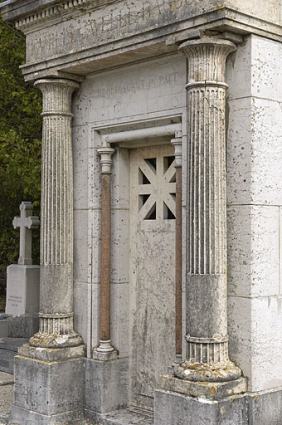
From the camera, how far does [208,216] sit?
4.98 meters

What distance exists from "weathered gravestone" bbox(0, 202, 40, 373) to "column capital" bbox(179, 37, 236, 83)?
6517mm

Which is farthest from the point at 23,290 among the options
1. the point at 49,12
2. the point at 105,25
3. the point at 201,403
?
the point at 201,403

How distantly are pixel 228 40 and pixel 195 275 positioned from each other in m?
1.86

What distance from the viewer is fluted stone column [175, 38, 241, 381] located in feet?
16.3

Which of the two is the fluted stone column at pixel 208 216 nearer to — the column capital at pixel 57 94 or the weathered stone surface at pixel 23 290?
the column capital at pixel 57 94

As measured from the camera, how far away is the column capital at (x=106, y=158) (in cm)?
638

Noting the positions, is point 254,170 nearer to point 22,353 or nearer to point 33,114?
point 22,353

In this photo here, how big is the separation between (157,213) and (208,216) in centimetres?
129

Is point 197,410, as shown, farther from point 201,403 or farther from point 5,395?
point 5,395

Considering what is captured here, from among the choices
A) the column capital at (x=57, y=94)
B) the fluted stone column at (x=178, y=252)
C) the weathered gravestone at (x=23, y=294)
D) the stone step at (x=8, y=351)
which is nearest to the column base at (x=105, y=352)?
the fluted stone column at (x=178, y=252)

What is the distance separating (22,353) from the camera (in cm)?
649

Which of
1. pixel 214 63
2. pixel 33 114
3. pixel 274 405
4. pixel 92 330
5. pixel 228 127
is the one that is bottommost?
pixel 274 405

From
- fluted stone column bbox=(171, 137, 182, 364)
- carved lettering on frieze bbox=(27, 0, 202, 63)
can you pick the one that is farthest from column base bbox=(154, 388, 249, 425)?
carved lettering on frieze bbox=(27, 0, 202, 63)

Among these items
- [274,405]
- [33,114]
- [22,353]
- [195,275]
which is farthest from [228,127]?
[33,114]
